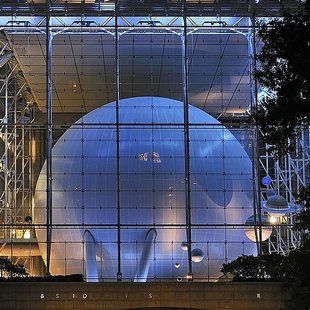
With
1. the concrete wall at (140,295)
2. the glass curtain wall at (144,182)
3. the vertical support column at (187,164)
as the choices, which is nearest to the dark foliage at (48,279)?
the concrete wall at (140,295)

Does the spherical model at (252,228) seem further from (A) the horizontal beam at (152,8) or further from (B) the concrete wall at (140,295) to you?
(A) the horizontal beam at (152,8)

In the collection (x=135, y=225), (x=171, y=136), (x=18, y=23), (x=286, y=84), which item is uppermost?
(x=18, y=23)

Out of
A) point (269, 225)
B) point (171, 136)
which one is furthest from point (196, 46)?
point (269, 225)

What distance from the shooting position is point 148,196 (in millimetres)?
26875

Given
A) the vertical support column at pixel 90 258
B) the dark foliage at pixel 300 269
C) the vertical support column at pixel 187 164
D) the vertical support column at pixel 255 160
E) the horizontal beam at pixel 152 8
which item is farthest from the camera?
the horizontal beam at pixel 152 8

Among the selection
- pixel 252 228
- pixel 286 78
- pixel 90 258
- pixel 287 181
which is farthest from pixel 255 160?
pixel 286 78

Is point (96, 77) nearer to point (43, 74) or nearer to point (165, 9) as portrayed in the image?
point (43, 74)

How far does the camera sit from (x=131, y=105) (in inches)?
1128

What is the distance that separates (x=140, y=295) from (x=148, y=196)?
4.59 metres

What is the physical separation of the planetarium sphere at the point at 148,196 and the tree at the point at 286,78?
36.9 ft

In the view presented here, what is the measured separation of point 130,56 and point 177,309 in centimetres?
1240

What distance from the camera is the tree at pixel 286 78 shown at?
49.0ft

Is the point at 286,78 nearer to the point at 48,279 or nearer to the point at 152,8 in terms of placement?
the point at 48,279

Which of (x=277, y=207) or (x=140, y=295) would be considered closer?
(x=140, y=295)
